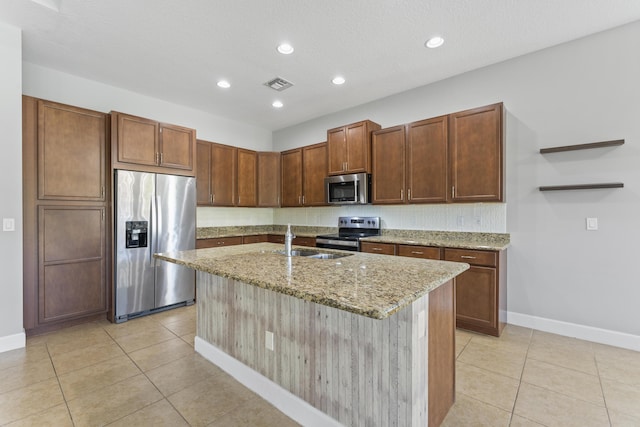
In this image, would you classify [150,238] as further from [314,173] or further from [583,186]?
[583,186]

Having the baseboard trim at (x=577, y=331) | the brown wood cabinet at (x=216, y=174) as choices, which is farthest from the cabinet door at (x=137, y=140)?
the baseboard trim at (x=577, y=331)

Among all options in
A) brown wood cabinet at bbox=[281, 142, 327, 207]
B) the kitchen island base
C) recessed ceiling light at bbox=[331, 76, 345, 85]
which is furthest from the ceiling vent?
the kitchen island base

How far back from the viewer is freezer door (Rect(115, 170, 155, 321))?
10.7 feet

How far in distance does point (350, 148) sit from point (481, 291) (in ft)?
8.02

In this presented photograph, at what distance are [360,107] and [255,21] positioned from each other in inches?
91.7

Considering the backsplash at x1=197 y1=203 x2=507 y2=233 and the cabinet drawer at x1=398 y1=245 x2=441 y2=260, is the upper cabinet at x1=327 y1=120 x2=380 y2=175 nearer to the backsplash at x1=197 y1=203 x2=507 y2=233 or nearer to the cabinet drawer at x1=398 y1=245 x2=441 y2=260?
the backsplash at x1=197 y1=203 x2=507 y2=233

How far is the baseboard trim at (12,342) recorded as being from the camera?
255 cm

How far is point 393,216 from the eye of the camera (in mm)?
4156

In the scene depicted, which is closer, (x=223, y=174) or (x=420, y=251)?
(x=420, y=251)

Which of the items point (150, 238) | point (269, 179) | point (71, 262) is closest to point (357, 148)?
point (269, 179)

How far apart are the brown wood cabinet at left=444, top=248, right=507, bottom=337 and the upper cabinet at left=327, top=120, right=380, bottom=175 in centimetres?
170

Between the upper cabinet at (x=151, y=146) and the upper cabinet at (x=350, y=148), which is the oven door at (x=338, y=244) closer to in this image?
the upper cabinet at (x=350, y=148)

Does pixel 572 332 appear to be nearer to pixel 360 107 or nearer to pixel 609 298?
pixel 609 298

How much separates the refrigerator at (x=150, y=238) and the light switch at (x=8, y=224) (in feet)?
2.61
